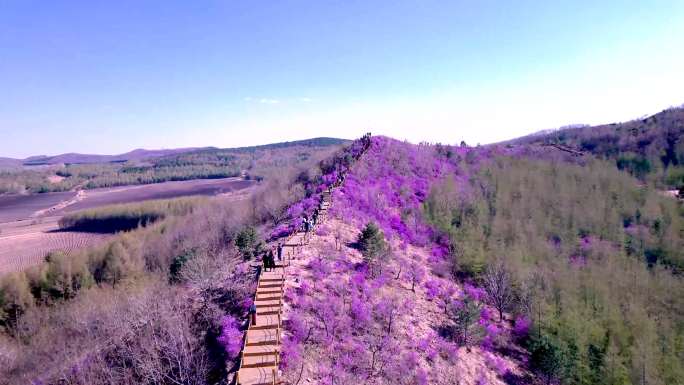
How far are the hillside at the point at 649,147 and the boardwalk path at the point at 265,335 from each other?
2845 inches

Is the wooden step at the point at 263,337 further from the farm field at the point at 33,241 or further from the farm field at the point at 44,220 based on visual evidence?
the farm field at the point at 44,220

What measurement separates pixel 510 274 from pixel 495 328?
7.10 meters

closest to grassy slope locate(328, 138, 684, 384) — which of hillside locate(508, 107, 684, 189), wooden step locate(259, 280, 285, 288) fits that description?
hillside locate(508, 107, 684, 189)

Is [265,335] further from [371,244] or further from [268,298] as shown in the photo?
[371,244]

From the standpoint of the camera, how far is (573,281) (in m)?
30.4

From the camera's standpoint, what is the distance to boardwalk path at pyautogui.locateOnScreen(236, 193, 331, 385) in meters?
13.7

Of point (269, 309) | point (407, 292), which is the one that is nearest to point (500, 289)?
point (407, 292)

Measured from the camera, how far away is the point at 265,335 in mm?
16000

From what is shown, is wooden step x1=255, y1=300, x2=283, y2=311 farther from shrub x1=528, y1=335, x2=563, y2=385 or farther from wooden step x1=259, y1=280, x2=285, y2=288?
shrub x1=528, y1=335, x2=563, y2=385

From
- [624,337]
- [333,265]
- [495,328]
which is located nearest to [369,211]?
[333,265]

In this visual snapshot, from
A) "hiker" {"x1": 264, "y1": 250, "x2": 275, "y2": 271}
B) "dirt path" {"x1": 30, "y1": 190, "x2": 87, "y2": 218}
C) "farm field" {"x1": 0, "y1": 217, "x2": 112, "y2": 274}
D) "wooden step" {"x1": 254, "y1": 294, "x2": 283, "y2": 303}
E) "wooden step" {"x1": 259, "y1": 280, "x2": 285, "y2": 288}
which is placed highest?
"hiker" {"x1": 264, "y1": 250, "x2": 275, "y2": 271}

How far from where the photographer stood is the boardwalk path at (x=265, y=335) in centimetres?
1372

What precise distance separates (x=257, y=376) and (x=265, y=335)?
8.03ft

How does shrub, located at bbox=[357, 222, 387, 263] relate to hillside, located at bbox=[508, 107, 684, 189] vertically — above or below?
below
